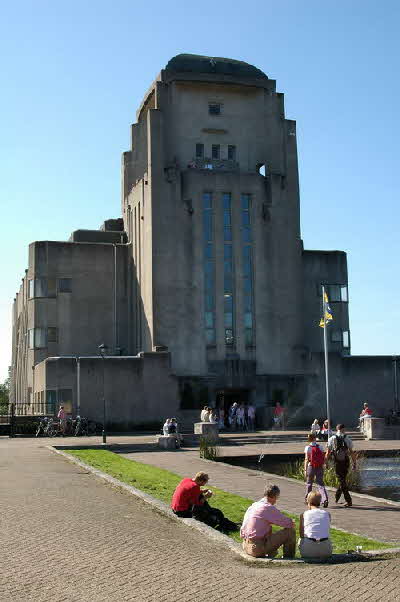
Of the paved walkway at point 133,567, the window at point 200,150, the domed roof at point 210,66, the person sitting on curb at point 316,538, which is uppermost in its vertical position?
the domed roof at point 210,66

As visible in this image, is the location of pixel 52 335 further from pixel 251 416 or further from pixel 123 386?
pixel 251 416

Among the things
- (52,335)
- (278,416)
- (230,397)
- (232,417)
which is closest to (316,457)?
(278,416)

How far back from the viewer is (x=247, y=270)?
5834 centimetres

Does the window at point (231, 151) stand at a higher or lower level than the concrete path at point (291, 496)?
higher

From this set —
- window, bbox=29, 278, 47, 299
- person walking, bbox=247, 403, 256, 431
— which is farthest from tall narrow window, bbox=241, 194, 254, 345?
window, bbox=29, 278, 47, 299

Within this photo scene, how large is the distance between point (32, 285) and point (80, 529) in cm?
4849

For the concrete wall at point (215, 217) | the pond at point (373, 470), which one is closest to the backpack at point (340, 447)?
the pond at point (373, 470)

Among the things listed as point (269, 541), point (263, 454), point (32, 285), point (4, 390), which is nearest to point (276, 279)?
point (32, 285)

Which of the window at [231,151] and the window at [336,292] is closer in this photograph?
the window at [231,151]

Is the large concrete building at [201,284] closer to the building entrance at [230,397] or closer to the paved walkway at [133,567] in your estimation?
the building entrance at [230,397]

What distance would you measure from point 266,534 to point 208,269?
4611cm

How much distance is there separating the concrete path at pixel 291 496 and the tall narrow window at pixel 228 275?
86.0 feet

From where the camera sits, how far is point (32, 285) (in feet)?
200

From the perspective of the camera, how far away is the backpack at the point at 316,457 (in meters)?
18.9
